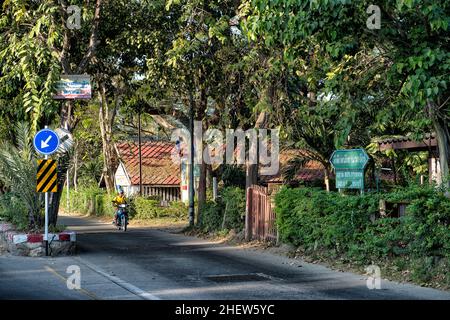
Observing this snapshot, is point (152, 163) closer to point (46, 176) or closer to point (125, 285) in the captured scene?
point (46, 176)

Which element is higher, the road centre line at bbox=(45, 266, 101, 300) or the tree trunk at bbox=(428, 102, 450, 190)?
the tree trunk at bbox=(428, 102, 450, 190)

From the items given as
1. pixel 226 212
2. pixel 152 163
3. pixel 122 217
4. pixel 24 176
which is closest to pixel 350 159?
pixel 226 212

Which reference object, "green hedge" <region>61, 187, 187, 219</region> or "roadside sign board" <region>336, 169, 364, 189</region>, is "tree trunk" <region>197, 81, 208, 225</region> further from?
"green hedge" <region>61, 187, 187, 219</region>

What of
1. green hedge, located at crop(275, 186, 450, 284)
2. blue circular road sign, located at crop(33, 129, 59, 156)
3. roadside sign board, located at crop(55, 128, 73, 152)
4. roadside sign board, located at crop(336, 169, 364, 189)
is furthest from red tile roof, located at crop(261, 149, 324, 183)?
blue circular road sign, located at crop(33, 129, 59, 156)

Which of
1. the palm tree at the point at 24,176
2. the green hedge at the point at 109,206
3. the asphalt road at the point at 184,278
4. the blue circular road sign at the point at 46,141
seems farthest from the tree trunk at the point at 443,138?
the green hedge at the point at 109,206

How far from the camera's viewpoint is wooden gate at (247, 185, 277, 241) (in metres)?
18.7

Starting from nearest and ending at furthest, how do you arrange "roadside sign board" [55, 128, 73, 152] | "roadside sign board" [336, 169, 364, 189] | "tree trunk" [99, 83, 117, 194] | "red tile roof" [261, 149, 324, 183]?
"roadside sign board" [336, 169, 364, 189] < "roadside sign board" [55, 128, 73, 152] < "red tile roof" [261, 149, 324, 183] < "tree trunk" [99, 83, 117, 194]

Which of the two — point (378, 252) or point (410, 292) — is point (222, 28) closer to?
point (378, 252)

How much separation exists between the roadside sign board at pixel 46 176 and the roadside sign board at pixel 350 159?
6.81 meters

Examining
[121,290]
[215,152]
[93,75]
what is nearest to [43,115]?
[93,75]

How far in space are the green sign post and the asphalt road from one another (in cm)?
201

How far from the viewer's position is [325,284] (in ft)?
39.9
